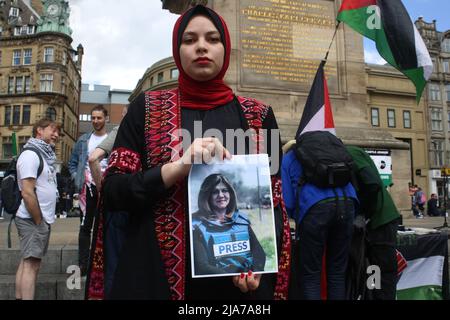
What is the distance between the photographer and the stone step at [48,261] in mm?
4734

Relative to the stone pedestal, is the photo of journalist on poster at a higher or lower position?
lower

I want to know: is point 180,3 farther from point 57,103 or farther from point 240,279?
point 57,103

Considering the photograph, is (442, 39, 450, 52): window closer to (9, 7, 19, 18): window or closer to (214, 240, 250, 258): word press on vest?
(214, 240, 250, 258): word press on vest

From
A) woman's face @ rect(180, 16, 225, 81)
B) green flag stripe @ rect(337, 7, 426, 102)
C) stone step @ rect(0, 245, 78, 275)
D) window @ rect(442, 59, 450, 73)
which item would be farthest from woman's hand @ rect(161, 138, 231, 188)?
window @ rect(442, 59, 450, 73)

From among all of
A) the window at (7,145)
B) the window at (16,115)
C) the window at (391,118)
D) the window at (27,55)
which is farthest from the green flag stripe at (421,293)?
the window at (27,55)

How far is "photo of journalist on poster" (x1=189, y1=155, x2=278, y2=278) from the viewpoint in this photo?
1.35 m

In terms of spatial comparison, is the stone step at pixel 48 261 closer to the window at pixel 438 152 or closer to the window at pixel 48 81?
the window at pixel 438 152

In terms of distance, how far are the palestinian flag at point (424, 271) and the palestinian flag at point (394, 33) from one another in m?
2.24

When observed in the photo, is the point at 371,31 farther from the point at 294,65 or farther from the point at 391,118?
the point at 391,118

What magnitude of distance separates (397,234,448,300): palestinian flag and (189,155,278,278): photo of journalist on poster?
11.2 ft

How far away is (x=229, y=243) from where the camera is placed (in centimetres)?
137
